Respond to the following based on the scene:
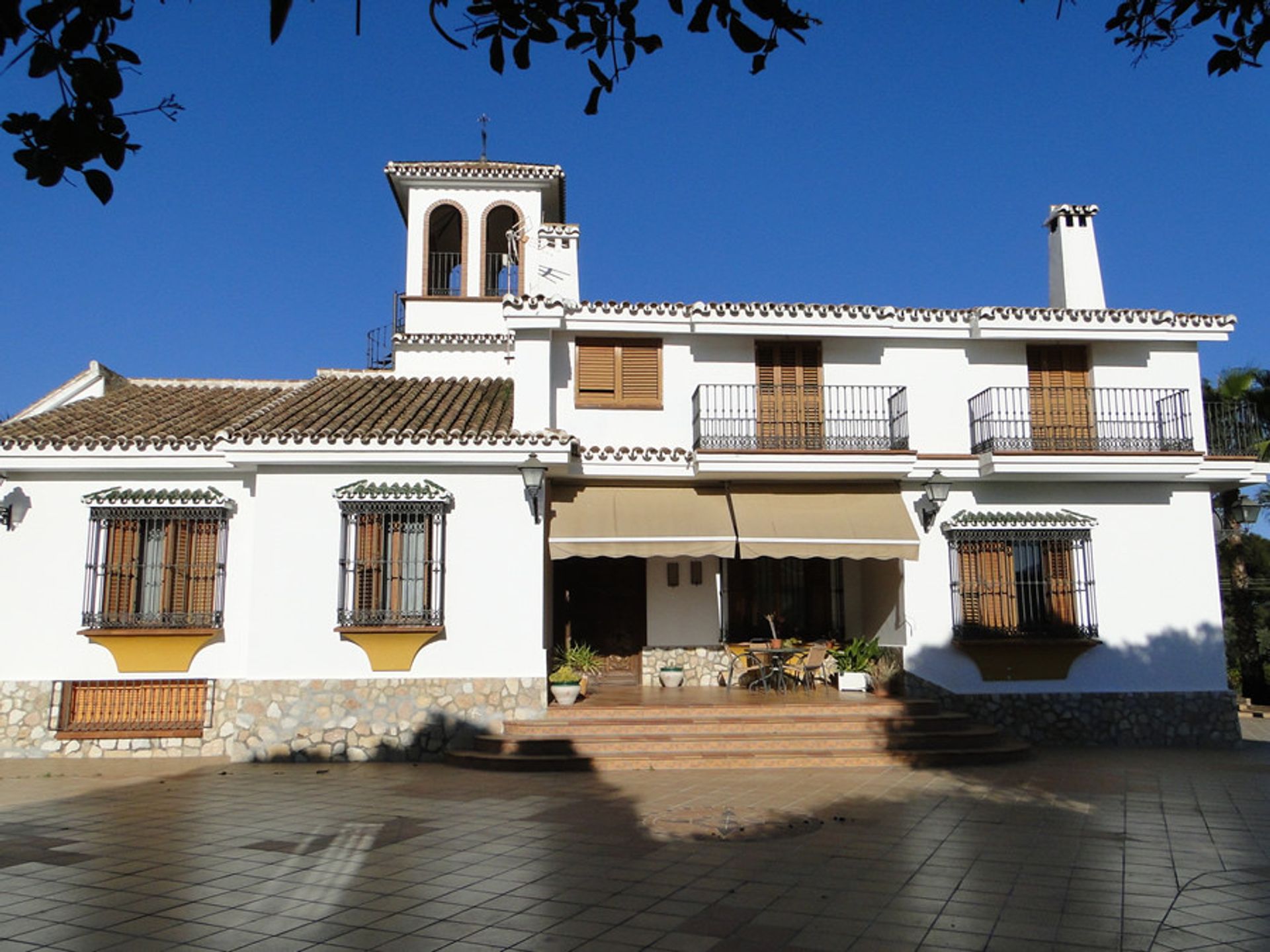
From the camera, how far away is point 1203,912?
748 cm

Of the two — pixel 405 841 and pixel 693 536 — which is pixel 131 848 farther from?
pixel 693 536

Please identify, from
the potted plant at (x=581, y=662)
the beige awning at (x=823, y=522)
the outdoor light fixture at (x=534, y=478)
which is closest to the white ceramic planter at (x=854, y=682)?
the beige awning at (x=823, y=522)

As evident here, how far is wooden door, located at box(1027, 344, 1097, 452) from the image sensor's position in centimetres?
1822

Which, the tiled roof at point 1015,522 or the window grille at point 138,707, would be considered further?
the tiled roof at point 1015,522

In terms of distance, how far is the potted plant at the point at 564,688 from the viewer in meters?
16.0

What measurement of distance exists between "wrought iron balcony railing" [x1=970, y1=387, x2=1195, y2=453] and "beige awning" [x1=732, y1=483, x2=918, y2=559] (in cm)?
217

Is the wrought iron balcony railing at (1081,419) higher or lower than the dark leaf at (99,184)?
higher

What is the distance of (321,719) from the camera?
50.2 feet

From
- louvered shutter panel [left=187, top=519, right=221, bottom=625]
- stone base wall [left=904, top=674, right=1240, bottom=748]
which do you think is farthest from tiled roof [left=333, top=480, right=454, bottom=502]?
stone base wall [left=904, top=674, right=1240, bottom=748]

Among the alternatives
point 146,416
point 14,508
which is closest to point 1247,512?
point 146,416

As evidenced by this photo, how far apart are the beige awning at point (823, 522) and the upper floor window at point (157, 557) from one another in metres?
8.87

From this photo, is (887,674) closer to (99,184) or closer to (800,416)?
(800,416)

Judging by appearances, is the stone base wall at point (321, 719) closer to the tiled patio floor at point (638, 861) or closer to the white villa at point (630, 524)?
the white villa at point (630, 524)

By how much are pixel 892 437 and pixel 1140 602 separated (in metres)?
5.34
